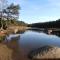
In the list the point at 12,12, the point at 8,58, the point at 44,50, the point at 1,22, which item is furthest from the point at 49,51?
the point at 12,12

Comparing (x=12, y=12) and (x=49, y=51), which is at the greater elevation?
(x=12, y=12)

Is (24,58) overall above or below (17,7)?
below

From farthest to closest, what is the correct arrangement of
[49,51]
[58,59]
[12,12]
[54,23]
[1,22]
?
[54,23], [12,12], [1,22], [49,51], [58,59]

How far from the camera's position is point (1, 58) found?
57.3ft

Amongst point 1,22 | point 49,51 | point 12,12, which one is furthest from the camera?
point 12,12

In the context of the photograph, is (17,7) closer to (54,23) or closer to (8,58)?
(54,23)

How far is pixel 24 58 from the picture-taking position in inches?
712

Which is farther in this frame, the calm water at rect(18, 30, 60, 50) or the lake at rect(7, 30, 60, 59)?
the calm water at rect(18, 30, 60, 50)

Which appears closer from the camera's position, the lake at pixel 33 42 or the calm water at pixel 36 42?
the lake at pixel 33 42

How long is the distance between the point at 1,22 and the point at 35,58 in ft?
149

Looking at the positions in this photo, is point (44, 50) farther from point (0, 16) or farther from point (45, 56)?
point (0, 16)

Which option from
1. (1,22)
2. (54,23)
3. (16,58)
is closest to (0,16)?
(1,22)

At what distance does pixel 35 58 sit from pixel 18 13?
67640mm

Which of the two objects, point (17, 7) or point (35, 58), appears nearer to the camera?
point (35, 58)
